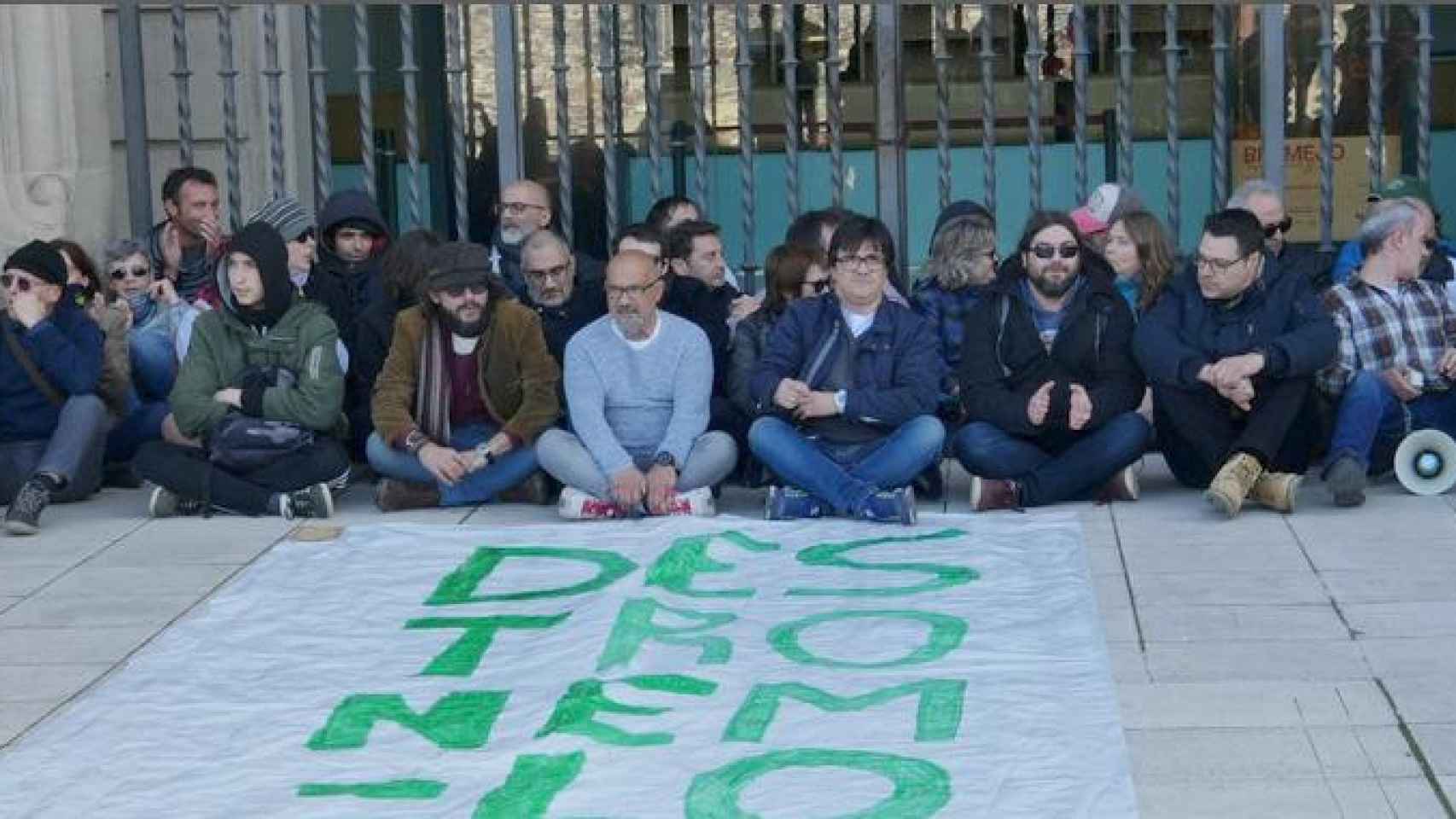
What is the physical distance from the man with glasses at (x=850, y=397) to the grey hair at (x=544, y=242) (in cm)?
101

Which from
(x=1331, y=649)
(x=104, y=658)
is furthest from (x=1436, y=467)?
(x=104, y=658)

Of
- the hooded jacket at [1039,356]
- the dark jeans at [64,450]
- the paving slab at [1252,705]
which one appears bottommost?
the paving slab at [1252,705]

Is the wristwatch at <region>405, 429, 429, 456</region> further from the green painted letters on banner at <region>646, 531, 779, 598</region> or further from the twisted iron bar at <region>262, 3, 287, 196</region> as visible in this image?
the twisted iron bar at <region>262, 3, 287, 196</region>

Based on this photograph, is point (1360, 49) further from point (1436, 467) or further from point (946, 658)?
point (946, 658)

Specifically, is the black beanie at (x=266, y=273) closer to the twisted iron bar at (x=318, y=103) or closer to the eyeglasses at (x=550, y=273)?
the eyeglasses at (x=550, y=273)

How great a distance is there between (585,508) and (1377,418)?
2.76 m

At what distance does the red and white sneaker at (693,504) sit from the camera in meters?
9.13

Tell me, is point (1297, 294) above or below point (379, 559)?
above

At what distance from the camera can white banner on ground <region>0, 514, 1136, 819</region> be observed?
240 inches

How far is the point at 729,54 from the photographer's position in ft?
44.1

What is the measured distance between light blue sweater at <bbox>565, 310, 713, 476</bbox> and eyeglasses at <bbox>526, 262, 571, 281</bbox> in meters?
0.50

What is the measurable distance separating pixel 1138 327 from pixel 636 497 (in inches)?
72.1

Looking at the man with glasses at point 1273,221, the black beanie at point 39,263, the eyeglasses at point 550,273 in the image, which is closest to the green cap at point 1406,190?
the man with glasses at point 1273,221

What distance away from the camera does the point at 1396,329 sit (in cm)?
929
